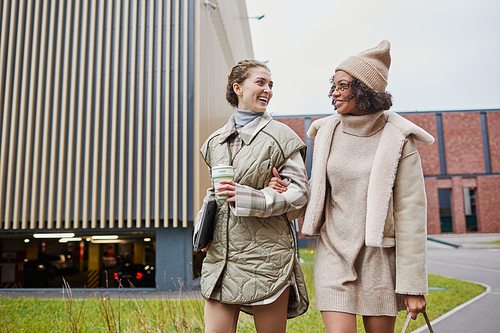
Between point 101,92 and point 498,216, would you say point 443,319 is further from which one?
point 498,216

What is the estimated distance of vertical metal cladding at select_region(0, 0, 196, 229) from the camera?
904cm

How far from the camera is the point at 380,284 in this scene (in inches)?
74.0

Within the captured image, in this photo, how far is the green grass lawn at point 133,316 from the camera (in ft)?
14.4

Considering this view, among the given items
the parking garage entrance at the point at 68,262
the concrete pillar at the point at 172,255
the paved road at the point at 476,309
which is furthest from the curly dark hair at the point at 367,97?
the parking garage entrance at the point at 68,262

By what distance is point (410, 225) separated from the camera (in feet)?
5.93

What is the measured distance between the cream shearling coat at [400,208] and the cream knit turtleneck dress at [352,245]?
8cm

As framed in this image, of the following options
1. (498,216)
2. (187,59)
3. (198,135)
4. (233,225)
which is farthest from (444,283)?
(498,216)

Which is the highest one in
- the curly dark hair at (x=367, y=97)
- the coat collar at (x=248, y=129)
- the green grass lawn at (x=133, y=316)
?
the curly dark hair at (x=367, y=97)

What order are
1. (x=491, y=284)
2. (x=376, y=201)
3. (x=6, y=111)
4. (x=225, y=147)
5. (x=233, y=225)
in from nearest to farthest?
(x=376, y=201) < (x=233, y=225) < (x=225, y=147) < (x=491, y=284) < (x=6, y=111)

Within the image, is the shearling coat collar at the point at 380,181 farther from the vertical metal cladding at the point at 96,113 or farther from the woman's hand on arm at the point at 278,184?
the vertical metal cladding at the point at 96,113

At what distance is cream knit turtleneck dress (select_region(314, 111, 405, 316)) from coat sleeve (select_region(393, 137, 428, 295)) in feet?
0.36

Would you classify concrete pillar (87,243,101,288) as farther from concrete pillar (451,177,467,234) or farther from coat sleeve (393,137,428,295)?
concrete pillar (451,177,467,234)

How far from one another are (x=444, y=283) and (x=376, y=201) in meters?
8.57

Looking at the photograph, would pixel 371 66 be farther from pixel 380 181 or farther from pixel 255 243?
pixel 255 243
